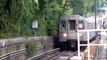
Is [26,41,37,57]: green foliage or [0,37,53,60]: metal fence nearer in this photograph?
[0,37,53,60]: metal fence

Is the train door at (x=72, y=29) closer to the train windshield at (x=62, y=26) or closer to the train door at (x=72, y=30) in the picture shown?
the train door at (x=72, y=30)

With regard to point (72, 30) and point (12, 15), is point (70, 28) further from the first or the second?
point (12, 15)

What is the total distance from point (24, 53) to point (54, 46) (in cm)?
1150

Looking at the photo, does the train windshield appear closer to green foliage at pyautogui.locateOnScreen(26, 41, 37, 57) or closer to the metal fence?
the metal fence

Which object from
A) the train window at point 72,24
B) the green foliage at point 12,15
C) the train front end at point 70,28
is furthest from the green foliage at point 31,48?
the train window at point 72,24

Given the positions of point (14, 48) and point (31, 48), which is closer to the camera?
point (14, 48)

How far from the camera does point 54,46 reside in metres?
31.4

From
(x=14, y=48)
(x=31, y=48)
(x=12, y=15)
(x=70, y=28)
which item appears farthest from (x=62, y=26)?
(x=14, y=48)

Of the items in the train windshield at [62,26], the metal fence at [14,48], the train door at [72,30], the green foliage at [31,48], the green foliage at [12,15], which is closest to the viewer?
the metal fence at [14,48]

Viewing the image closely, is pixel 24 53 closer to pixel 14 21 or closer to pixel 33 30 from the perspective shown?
pixel 14 21

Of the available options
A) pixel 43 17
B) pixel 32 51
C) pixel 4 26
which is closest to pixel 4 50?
pixel 4 26

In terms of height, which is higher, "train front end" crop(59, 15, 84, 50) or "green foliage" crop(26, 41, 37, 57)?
"train front end" crop(59, 15, 84, 50)

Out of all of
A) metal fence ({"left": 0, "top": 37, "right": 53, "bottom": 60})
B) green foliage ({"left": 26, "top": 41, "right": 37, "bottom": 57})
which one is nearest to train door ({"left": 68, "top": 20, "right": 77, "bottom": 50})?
metal fence ({"left": 0, "top": 37, "right": 53, "bottom": 60})

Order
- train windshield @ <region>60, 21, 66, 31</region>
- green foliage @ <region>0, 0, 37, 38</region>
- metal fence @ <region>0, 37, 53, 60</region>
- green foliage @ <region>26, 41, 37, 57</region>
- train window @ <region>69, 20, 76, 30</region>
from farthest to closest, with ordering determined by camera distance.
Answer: train windshield @ <region>60, 21, 66, 31</region> → train window @ <region>69, 20, 76, 30</region> → green foliage @ <region>26, 41, 37, 57</region> → green foliage @ <region>0, 0, 37, 38</region> → metal fence @ <region>0, 37, 53, 60</region>
